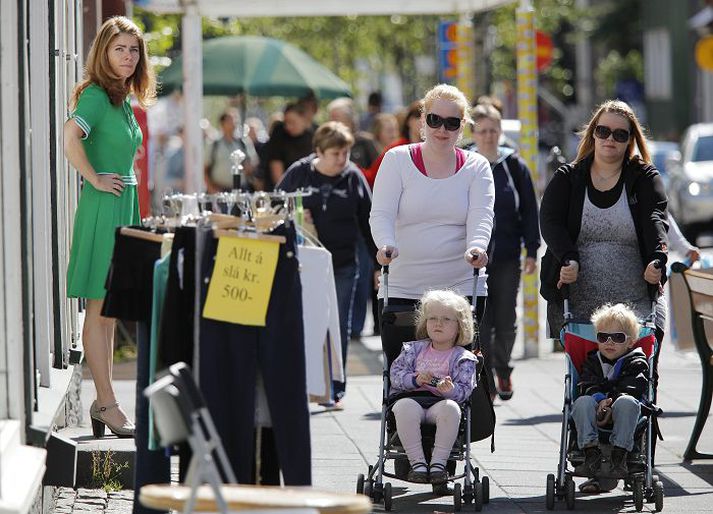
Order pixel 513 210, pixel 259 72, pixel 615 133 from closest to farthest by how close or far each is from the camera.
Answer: pixel 615 133 < pixel 513 210 < pixel 259 72

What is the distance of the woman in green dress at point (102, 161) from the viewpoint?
781 cm

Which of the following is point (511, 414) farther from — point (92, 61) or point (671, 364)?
point (92, 61)

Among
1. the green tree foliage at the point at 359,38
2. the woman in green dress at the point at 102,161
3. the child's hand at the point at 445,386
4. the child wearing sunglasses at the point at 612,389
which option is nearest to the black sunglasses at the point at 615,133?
the child wearing sunglasses at the point at 612,389

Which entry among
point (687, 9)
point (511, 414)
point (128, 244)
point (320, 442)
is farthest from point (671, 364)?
point (687, 9)

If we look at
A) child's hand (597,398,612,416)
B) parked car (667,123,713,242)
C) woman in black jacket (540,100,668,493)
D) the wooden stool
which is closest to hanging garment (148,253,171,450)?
the wooden stool

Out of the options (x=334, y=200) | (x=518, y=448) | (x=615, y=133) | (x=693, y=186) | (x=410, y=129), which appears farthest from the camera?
(x=693, y=186)

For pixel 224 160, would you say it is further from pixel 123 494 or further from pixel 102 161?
pixel 123 494

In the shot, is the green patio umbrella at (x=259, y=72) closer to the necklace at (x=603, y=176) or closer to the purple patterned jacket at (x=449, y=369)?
the necklace at (x=603, y=176)

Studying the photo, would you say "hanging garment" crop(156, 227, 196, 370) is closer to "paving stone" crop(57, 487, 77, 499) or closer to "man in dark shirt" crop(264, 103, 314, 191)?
"paving stone" crop(57, 487, 77, 499)

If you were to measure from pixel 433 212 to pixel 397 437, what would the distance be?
1128 millimetres

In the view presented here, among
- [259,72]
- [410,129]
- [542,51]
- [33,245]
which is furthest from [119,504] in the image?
[542,51]

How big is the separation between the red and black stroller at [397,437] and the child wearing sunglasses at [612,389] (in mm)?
430

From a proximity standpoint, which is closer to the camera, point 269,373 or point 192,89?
point 269,373

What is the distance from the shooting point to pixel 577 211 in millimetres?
8086
